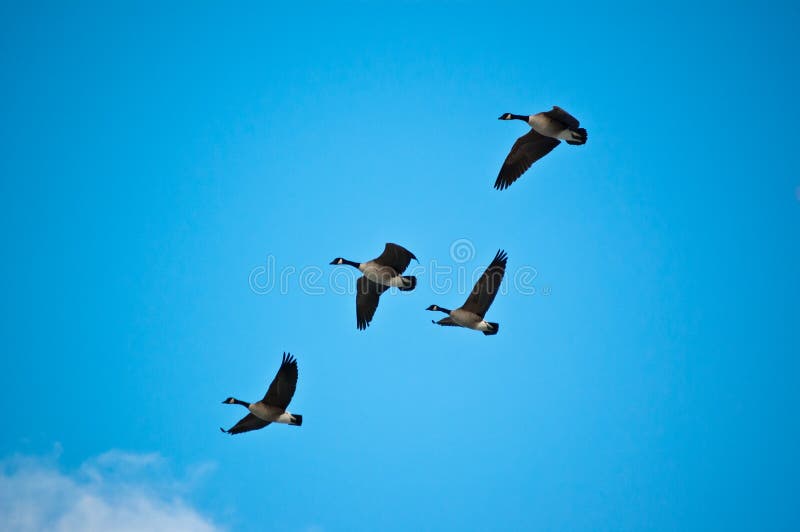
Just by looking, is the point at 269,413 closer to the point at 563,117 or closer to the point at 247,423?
the point at 247,423

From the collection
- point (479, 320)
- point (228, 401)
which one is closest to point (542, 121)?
point (479, 320)

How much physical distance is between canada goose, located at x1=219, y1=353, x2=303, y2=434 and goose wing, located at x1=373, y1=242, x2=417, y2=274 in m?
3.42

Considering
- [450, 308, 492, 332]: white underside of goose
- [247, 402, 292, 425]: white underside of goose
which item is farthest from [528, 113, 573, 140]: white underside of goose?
[247, 402, 292, 425]: white underside of goose

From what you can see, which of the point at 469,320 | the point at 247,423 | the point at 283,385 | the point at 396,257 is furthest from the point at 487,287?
the point at 247,423

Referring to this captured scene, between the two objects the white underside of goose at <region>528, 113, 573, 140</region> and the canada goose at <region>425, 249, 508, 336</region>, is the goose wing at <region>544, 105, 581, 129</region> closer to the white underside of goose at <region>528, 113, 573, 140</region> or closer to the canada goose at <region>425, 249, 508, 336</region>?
the white underside of goose at <region>528, 113, 573, 140</region>

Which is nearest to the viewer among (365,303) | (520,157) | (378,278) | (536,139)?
(378,278)

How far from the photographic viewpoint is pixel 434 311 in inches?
776

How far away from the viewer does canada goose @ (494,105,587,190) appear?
55.5ft

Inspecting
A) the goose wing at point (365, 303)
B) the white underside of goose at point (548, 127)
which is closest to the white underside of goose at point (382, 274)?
the goose wing at point (365, 303)

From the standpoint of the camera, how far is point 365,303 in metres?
18.9

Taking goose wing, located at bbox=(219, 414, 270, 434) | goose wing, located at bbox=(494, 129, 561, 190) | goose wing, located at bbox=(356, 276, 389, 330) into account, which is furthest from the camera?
goose wing, located at bbox=(356, 276, 389, 330)

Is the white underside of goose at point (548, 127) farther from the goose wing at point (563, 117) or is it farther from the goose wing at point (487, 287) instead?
the goose wing at point (487, 287)

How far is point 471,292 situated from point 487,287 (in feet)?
1.48

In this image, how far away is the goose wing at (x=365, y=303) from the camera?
18.8 metres
